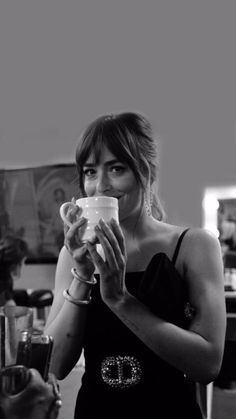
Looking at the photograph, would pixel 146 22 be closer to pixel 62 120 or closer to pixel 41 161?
pixel 62 120

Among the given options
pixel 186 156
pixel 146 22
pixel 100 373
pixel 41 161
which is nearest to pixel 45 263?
pixel 41 161

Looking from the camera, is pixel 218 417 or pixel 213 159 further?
pixel 213 159

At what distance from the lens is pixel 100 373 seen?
1024 mm

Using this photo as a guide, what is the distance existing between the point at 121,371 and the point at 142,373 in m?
0.05

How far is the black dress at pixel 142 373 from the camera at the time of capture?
0.95 m

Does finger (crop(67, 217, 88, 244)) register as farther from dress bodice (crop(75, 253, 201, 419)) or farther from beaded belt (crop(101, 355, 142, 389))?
beaded belt (crop(101, 355, 142, 389))

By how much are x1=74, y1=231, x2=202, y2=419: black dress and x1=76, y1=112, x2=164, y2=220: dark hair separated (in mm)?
222

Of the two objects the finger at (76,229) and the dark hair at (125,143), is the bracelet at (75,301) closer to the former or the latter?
the finger at (76,229)

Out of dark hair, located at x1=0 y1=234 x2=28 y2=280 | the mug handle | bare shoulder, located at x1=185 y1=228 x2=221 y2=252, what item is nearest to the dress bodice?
bare shoulder, located at x1=185 y1=228 x2=221 y2=252

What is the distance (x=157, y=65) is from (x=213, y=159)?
20.2 inches

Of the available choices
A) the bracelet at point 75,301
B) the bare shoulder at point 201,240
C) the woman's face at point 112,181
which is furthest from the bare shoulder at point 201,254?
the bracelet at point 75,301

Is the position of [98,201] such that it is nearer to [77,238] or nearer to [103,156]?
[77,238]

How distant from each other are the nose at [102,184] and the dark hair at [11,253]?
1.00 meters

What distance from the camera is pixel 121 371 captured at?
3.33 feet
